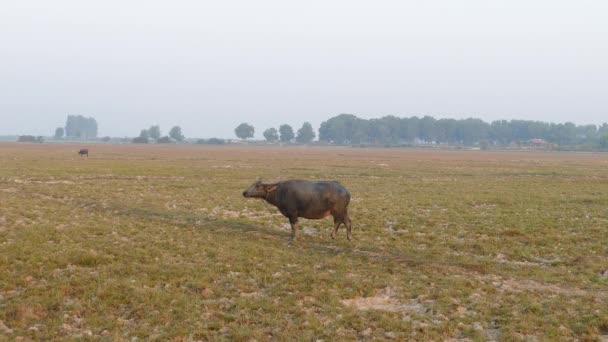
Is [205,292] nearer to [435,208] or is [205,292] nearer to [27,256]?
[27,256]

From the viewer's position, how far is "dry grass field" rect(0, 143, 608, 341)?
10.4m

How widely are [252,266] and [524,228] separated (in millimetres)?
12767

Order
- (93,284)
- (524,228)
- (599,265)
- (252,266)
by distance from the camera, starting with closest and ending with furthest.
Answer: (93,284), (252,266), (599,265), (524,228)

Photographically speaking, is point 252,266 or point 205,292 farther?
point 252,266

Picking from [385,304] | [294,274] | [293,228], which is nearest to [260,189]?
[293,228]

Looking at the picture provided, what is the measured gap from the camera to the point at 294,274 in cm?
1410

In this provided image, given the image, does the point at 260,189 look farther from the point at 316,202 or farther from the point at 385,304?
the point at 385,304

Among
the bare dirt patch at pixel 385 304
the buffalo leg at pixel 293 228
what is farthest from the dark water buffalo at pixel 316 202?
the bare dirt patch at pixel 385 304

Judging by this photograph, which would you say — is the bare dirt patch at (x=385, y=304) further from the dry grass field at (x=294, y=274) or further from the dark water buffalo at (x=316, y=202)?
the dark water buffalo at (x=316, y=202)

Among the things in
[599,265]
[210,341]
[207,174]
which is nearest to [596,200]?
[599,265]

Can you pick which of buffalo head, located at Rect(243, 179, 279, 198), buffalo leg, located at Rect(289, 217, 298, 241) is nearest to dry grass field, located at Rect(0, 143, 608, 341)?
buffalo leg, located at Rect(289, 217, 298, 241)

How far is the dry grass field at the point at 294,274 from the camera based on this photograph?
34.1 feet

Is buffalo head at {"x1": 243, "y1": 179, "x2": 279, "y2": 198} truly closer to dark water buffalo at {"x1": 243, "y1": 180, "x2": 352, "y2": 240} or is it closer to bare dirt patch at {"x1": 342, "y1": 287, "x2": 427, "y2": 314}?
dark water buffalo at {"x1": 243, "y1": 180, "x2": 352, "y2": 240}

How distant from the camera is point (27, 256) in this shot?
47.2 ft
